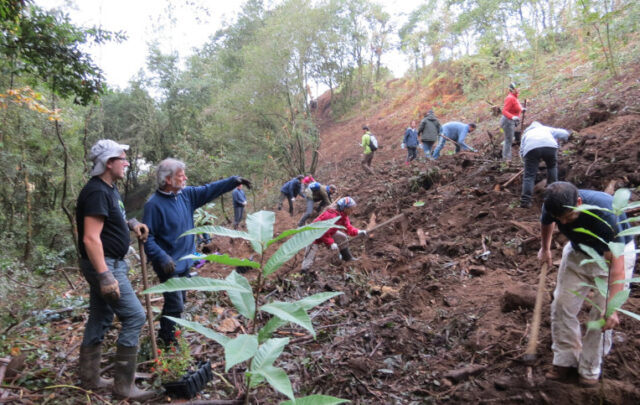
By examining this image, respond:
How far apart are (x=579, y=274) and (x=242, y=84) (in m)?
16.2

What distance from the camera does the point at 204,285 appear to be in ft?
3.72

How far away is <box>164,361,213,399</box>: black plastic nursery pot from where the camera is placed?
2570 millimetres

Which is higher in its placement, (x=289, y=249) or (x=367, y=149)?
(x=367, y=149)

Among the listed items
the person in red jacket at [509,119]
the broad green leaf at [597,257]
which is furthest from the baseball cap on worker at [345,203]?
the broad green leaf at [597,257]

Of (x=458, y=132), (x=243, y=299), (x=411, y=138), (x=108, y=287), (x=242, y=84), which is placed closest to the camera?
(x=243, y=299)

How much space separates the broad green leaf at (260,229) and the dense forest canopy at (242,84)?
5384mm

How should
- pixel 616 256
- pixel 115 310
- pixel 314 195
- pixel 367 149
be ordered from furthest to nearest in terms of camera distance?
pixel 367 149 → pixel 314 195 → pixel 115 310 → pixel 616 256

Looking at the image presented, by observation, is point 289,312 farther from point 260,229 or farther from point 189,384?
point 189,384

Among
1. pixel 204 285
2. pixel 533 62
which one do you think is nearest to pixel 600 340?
pixel 204 285

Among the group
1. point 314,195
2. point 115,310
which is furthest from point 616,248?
point 314,195

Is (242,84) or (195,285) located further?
(242,84)

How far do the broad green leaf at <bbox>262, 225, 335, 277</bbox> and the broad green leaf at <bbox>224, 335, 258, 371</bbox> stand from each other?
20cm

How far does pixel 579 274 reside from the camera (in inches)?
108

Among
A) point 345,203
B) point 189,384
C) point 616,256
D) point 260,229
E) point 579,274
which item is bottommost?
point 189,384
